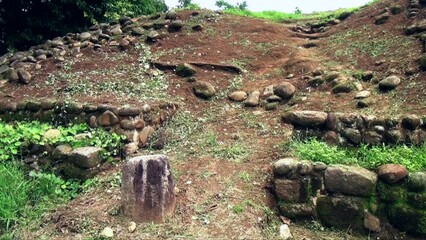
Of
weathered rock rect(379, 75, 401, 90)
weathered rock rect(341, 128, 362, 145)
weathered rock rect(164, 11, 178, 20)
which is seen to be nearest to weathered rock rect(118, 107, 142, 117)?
weathered rock rect(341, 128, 362, 145)

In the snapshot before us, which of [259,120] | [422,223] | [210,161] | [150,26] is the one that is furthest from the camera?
[150,26]

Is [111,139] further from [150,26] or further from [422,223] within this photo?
[150,26]

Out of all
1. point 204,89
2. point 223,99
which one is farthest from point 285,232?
point 204,89

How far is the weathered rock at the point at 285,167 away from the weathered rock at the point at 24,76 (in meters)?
4.77

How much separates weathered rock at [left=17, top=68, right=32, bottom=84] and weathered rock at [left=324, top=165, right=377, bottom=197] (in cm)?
523

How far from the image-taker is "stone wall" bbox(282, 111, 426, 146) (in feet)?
12.5

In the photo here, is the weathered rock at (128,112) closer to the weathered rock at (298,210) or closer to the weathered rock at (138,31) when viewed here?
the weathered rock at (298,210)

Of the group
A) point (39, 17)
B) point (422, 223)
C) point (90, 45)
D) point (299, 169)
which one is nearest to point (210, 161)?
point (299, 169)

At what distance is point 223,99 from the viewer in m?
6.00

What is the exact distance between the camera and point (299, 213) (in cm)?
339

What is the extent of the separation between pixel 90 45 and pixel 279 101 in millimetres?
4128

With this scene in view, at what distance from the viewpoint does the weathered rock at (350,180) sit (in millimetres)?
3232

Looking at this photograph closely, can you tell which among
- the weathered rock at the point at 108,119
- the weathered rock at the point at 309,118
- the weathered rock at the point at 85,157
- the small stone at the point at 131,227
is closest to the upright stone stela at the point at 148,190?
the small stone at the point at 131,227

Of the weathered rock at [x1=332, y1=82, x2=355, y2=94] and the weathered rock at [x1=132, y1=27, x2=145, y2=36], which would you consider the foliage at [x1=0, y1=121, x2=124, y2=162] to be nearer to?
the weathered rock at [x1=332, y1=82, x2=355, y2=94]
